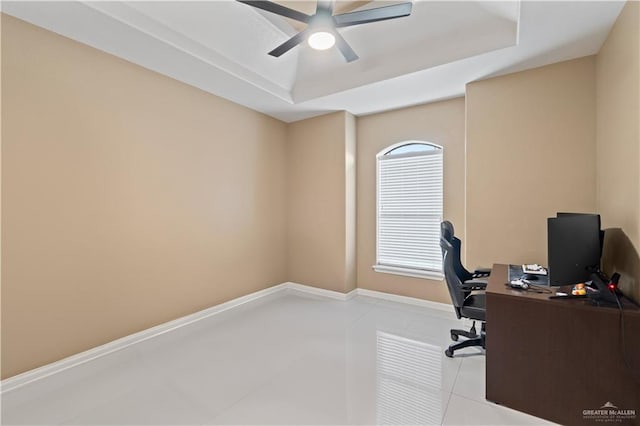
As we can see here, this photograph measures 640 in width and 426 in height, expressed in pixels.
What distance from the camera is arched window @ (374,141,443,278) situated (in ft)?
12.9

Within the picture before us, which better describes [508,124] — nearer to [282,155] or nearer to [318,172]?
[318,172]

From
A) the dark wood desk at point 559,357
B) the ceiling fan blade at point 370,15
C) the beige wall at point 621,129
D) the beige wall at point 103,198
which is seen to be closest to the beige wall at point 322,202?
the beige wall at point 103,198

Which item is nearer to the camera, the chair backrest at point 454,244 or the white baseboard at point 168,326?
the white baseboard at point 168,326

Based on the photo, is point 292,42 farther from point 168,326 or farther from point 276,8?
point 168,326

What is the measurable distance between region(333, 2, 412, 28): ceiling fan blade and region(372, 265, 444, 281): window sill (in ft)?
9.96

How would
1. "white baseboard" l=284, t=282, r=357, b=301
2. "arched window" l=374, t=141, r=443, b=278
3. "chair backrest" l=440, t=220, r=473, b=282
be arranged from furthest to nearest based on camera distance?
"white baseboard" l=284, t=282, r=357, b=301, "arched window" l=374, t=141, r=443, b=278, "chair backrest" l=440, t=220, r=473, b=282

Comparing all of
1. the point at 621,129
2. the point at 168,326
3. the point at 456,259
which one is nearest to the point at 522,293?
the point at 456,259

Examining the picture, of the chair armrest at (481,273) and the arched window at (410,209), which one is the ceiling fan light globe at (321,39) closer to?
the arched window at (410,209)

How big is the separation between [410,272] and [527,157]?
1.99 meters

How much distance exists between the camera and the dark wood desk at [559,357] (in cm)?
171

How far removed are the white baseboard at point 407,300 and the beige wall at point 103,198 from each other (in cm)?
197

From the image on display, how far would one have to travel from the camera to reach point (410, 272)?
13.2 feet

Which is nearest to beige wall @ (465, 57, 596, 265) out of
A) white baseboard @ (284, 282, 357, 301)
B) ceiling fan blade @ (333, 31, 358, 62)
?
ceiling fan blade @ (333, 31, 358, 62)

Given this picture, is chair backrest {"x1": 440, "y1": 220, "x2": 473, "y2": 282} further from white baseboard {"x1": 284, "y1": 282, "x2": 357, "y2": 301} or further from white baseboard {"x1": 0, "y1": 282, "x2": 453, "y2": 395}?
white baseboard {"x1": 284, "y1": 282, "x2": 357, "y2": 301}
